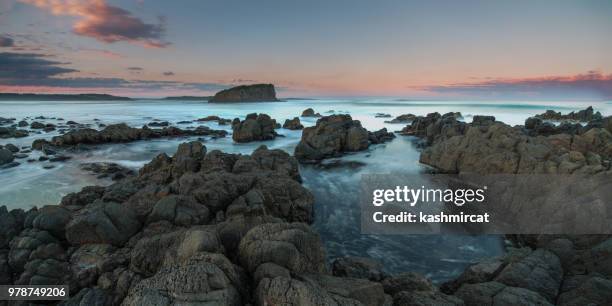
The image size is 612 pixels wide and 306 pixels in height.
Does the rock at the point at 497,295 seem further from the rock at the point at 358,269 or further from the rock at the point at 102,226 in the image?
the rock at the point at 102,226

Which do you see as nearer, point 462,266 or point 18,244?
point 18,244

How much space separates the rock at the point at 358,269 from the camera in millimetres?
9398

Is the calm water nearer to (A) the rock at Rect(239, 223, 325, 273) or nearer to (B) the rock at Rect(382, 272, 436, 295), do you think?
(B) the rock at Rect(382, 272, 436, 295)

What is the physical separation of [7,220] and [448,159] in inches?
914

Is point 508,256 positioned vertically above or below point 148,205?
below

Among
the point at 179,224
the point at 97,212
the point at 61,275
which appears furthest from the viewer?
the point at 179,224

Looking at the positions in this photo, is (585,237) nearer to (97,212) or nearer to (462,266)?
(462,266)

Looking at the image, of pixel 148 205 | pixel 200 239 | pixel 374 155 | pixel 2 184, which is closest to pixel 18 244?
pixel 148 205

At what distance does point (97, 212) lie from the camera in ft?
31.7

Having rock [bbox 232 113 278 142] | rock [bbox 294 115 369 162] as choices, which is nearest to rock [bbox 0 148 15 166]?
rock [bbox 232 113 278 142]

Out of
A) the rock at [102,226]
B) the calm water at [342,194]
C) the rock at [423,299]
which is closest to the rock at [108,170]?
the calm water at [342,194]

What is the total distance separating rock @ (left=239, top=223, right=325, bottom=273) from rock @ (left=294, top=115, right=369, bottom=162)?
69.9ft

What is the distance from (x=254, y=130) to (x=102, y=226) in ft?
111

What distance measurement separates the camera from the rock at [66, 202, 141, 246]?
365 inches
